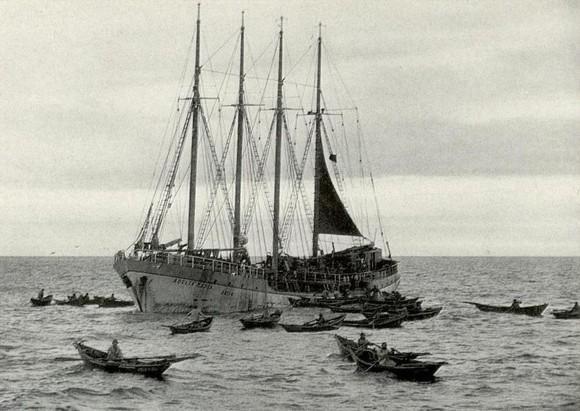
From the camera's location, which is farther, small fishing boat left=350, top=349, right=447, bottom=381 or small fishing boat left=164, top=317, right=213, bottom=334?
small fishing boat left=164, top=317, right=213, bottom=334

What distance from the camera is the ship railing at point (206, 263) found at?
56938mm

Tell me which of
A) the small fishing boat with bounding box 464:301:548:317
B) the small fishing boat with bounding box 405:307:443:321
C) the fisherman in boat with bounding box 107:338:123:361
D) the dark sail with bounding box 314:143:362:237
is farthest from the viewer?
the dark sail with bounding box 314:143:362:237

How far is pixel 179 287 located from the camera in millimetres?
56844

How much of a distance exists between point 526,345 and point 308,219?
3609 cm

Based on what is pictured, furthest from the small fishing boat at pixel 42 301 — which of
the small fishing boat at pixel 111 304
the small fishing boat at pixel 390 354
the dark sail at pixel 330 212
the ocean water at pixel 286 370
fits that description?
the small fishing boat at pixel 390 354

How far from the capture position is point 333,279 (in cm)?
7388

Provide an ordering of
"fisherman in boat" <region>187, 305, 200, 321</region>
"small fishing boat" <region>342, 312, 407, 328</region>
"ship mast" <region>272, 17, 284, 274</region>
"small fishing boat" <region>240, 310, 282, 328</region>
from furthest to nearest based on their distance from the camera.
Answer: "ship mast" <region>272, 17, 284, 274</region> → "small fishing boat" <region>342, 312, 407, 328</region> → "small fishing boat" <region>240, 310, 282, 328</region> → "fisherman in boat" <region>187, 305, 200, 321</region>

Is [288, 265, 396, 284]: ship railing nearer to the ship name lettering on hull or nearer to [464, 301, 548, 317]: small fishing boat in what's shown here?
the ship name lettering on hull

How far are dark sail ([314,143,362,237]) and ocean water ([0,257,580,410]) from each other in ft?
69.8

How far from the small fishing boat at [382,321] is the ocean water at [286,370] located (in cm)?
70

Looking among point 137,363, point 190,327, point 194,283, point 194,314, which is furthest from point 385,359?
point 194,283

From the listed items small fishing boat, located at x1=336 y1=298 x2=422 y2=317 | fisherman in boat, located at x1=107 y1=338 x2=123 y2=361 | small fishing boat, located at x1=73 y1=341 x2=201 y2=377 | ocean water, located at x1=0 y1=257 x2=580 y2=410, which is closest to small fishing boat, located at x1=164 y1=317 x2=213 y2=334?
ocean water, located at x1=0 y1=257 x2=580 y2=410

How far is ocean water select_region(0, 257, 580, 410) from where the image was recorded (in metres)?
31.5

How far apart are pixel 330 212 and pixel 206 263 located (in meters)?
25.1
